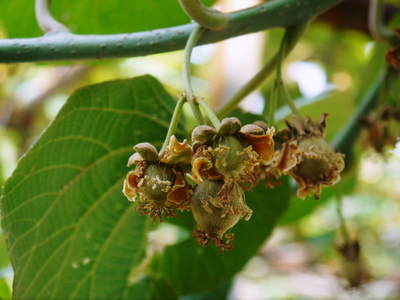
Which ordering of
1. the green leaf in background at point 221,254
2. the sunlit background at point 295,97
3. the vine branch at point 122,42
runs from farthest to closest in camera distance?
the sunlit background at point 295,97 → the green leaf in background at point 221,254 → the vine branch at point 122,42

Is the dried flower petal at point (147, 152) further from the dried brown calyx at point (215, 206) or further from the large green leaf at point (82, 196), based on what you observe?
the large green leaf at point (82, 196)

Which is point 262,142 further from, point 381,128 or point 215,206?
point 381,128

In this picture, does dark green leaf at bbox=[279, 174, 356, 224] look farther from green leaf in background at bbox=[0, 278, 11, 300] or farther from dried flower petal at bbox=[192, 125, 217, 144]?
dried flower petal at bbox=[192, 125, 217, 144]

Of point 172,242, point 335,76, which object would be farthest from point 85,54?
point 335,76

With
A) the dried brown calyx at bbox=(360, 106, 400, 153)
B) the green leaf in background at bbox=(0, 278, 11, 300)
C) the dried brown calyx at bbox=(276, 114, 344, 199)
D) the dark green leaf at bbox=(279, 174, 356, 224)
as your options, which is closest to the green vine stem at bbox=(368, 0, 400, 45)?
the dried brown calyx at bbox=(360, 106, 400, 153)

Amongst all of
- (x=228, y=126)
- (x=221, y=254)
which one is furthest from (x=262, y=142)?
(x=221, y=254)

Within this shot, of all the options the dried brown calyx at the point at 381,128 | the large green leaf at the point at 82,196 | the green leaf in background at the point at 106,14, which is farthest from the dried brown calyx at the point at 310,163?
the green leaf in background at the point at 106,14
